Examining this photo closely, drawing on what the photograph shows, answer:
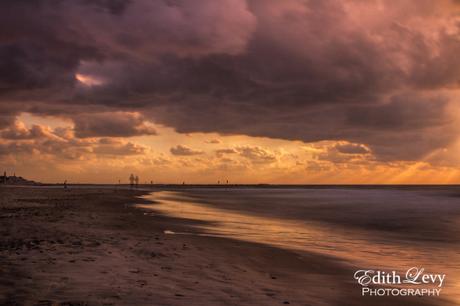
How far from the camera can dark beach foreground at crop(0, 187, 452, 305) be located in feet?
30.2

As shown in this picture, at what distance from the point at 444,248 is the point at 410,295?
496 inches

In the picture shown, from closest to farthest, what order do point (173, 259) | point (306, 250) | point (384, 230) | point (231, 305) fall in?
1. point (231, 305)
2. point (173, 259)
3. point (306, 250)
4. point (384, 230)

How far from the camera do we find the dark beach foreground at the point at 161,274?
30.2 feet

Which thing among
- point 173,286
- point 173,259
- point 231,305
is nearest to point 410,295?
point 231,305

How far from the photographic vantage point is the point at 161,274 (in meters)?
11.6

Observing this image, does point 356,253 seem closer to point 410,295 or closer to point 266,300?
point 410,295

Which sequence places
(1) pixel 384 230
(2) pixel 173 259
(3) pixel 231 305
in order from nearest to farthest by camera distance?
(3) pixel 231 305, (2) pixel 173 259, (1) pixel 384 230

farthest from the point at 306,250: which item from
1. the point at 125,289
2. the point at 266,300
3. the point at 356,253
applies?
the point at 125,289

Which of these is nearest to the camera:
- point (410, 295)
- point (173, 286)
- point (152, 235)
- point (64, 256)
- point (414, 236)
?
point (173, 286)

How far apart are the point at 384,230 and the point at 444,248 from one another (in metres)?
9.80

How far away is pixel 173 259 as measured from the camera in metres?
14.3

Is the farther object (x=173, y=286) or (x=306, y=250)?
(x=306, y=250)

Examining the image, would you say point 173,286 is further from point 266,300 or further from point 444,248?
point 444,248

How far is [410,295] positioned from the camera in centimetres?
1141
